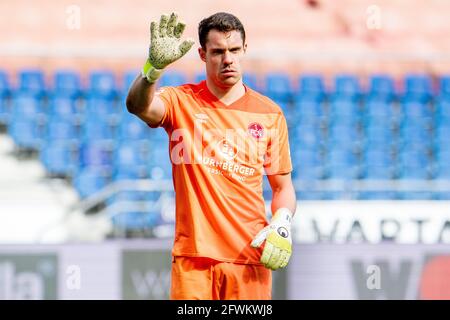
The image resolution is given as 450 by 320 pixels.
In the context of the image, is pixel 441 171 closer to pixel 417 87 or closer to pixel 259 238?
pixel 417 87

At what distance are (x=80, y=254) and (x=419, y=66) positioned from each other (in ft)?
17.1

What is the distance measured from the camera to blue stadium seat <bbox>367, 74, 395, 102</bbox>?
10438 mm

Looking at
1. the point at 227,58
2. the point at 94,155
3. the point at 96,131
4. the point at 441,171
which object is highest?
the point at 227,58

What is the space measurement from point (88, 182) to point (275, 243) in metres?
5.38

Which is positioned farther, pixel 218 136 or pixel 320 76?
pixel 320 76

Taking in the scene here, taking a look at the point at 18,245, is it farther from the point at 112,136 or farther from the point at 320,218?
the point at 320,218

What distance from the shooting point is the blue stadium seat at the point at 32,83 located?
33.4 feet

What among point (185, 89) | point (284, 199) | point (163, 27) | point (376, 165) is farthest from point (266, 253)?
point (376, 165)

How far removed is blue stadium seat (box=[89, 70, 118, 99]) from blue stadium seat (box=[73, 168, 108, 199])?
1019mm

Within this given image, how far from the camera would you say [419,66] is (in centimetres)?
1130

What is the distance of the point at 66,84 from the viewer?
1027cm

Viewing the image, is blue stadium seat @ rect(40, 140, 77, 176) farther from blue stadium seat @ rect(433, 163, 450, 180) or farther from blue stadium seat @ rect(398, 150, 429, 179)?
blue stadium seat @ rect(433, 163, 450, 180)
